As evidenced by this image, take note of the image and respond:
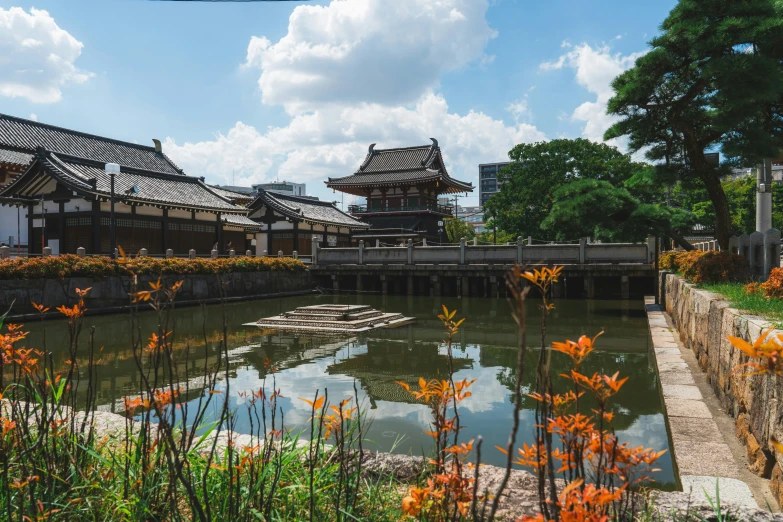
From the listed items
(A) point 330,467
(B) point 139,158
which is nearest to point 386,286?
(B) point 139,158

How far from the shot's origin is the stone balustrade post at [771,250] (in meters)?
10.2

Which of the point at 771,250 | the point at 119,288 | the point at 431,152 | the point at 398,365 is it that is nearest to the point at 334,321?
the point at 398,365

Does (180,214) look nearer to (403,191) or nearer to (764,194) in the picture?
(403,191)

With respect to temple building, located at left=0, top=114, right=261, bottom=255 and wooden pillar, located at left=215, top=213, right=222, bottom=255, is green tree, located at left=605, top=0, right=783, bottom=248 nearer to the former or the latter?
temple building, located at left=0, top=114, right=261, bottom=255

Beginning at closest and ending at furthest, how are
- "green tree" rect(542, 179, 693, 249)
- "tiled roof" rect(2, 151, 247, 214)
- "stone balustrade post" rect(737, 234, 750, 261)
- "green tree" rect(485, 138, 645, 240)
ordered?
"stone balustrade post" rect(737, 234, 750, 261) → "green tree" rect(542, 179, 693, 249) → "tiled roof" rect(2, 151, 247, 214) → "green tree" rect(485, 138, 645, 240)

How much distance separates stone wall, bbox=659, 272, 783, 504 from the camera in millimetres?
3564

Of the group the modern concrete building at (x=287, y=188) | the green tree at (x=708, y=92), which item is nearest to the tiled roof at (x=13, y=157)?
the green tree at (x=708, y=92)

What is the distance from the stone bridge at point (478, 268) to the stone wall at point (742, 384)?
14.4 m

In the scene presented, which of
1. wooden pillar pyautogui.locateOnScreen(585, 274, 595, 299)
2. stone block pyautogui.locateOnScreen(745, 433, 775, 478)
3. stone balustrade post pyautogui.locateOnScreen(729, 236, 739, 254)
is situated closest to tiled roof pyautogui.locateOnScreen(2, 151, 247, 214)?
wooden pillar pyautogui.locateOnScreen(585, 274, 595, 299)

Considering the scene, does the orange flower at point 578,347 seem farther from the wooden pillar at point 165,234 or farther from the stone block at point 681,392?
the wooden pillar at point 165,234

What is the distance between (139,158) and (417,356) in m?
27.9

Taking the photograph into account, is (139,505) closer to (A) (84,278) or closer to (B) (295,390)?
(B) (295,390)

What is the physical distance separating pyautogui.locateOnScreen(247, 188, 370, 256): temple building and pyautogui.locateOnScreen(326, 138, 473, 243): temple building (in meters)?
3.74

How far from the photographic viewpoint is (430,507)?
2289 millimetres
